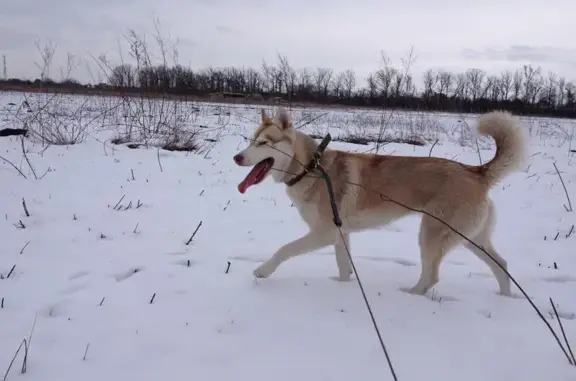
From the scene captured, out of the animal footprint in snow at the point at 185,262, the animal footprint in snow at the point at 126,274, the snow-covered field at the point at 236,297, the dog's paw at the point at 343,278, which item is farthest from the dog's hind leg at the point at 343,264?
the animal footprint in snow at the point at 126,274

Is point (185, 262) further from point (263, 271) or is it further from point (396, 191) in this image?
point (396, 191)

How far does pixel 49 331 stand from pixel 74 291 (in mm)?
533

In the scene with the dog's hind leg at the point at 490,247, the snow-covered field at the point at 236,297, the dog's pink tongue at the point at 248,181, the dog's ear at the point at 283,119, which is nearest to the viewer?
the snow-covered field at the point at 236,297

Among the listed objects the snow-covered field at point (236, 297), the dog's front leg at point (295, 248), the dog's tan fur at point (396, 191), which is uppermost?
the dog's tan fur at point (396, 191)

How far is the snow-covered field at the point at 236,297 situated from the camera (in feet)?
6.88

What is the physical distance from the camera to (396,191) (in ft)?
10.9

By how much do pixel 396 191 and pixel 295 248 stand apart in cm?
91

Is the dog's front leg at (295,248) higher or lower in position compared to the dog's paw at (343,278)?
higher

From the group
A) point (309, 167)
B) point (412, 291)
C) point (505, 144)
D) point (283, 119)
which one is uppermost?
point (283, 119)

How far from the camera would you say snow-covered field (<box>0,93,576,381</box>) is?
2096 millimetres

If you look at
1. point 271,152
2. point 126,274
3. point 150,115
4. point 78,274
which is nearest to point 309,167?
point 271,152

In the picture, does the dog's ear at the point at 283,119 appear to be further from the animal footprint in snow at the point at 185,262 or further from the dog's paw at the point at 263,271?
the animal footprint in snow at the point at 185,262

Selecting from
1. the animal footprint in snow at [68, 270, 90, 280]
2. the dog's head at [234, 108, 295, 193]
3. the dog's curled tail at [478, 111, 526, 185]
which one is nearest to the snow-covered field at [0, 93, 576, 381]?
the animal footprint in snow at [68, 270, 90, 280]

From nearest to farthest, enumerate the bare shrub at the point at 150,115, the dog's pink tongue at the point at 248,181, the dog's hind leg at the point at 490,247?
1. the dog's hind leg at the point at 490,247
2. the dog's pink tongue at the point at 248,181
3. the bare shrub at the point at 150,115
